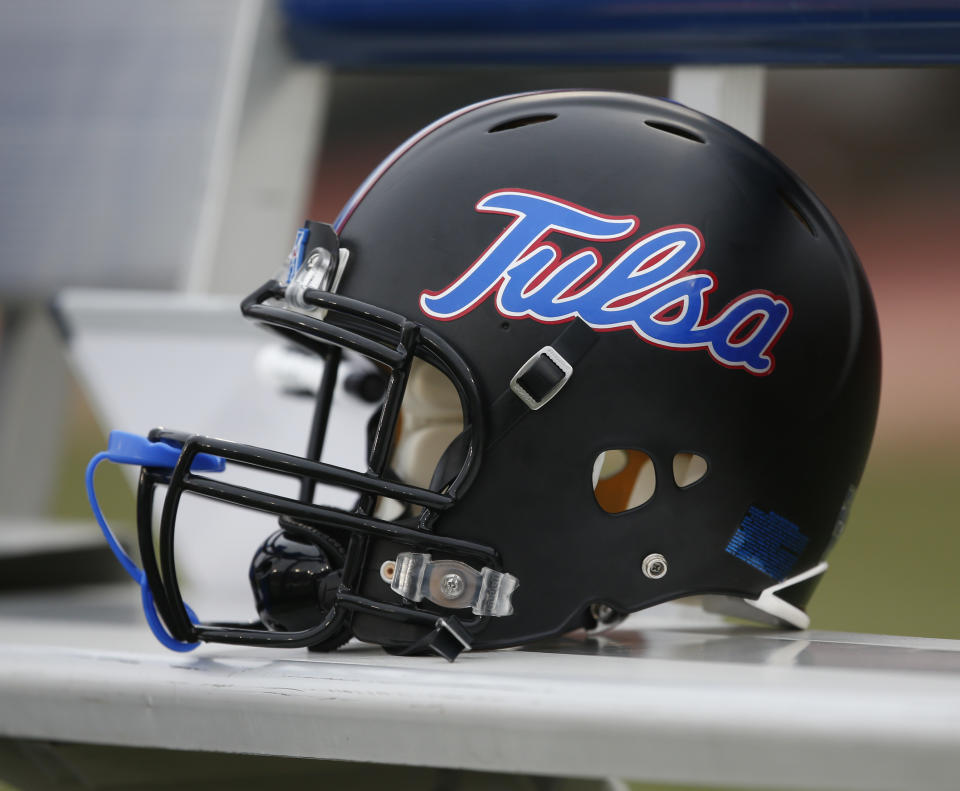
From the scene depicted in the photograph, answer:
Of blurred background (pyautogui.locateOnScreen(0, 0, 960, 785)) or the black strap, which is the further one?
blurred background (pyautogui.locateOnScreen(0, 0, 960, 785))

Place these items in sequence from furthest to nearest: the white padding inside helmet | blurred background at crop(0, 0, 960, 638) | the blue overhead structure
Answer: blurred background at crop(0, 0, 960, 638), the blue overhead structure, the white padding inside helmet

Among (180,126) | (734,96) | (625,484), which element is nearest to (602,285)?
(625,484)

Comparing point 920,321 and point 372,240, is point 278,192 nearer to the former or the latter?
point 372,240

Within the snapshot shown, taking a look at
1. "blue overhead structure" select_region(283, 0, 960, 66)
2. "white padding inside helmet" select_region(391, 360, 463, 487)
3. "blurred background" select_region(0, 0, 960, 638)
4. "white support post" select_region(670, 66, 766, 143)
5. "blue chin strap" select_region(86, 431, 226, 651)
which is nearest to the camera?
"blue chin strap" select_region(86, 431, 226, 651)

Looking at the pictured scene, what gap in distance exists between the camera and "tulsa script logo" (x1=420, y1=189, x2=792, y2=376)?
2.19ft

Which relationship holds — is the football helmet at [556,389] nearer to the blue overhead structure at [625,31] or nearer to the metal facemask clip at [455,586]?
the metal facemask clip at [455,586]

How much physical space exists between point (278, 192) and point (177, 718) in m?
0.86

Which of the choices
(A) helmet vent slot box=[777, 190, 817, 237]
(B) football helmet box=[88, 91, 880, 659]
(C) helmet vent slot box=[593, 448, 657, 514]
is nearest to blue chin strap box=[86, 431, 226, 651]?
(B) football helmet box=[88, 91, 880, 659]

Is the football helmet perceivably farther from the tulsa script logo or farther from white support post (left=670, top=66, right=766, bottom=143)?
white support post (left=670, top=66, right=766, bottom=143)

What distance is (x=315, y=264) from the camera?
27.8 inches

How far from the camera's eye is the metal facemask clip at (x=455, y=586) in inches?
25.5

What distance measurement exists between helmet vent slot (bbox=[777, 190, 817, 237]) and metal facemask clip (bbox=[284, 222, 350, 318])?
0.33m

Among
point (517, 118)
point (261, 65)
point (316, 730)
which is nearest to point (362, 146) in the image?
point (261, 65)

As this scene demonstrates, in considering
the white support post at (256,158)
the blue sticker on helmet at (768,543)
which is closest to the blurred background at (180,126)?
the white support post at (256,158)
